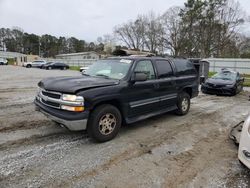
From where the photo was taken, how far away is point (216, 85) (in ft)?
36.0

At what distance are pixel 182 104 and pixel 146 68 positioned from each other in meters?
1.98

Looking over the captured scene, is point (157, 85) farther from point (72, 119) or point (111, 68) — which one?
point (72, 119)

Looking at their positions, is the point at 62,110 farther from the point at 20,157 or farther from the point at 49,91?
the point at 20,157

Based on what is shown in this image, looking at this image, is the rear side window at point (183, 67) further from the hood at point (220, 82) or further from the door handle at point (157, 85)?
the hood at point (220, 82)

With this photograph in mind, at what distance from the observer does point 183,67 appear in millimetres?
6410

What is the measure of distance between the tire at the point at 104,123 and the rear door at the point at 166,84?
153cm

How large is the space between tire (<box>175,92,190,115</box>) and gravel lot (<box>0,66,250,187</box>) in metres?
0.76

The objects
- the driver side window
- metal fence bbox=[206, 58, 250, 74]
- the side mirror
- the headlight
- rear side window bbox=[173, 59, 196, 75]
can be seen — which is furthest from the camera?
metal fence bbox=[206, 58, 250, 74]

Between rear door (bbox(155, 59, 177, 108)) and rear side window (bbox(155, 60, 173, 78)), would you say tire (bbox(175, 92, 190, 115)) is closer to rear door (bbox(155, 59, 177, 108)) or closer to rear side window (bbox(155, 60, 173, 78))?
rear door (bbox(155, 59, 177, 108))

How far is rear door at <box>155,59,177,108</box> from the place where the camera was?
5.38 metres

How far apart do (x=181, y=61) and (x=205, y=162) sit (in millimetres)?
3650

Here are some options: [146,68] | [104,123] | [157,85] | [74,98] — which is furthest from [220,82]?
[74,98]

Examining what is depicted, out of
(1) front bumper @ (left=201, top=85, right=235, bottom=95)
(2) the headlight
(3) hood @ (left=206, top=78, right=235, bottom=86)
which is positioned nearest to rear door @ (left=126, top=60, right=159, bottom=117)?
(2) the headlight

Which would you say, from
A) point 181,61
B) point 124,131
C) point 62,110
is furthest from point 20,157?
point 181,61
